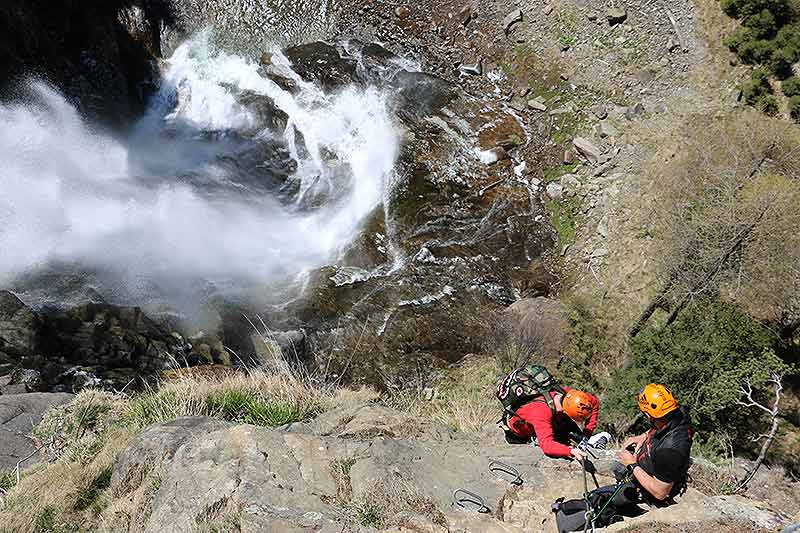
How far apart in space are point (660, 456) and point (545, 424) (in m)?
1.03

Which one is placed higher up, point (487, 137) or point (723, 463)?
point (487, 137)

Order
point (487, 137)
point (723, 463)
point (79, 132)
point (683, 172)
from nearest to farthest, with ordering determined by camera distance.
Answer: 1. point (723, 463)
2. point (683, 172)
3. point (79, 132)
4. point (487, 137)

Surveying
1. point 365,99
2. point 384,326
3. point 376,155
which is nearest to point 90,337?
point 384,326

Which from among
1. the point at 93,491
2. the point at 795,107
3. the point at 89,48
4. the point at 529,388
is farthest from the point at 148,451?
the point at 795,107

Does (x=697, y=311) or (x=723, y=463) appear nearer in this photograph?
(x=723, y=463)

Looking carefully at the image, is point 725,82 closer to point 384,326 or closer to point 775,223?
point 775,223

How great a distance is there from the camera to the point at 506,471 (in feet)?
17.6

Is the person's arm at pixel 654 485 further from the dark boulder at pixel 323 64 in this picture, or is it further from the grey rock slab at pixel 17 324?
the dark boulder at pixel 323 64

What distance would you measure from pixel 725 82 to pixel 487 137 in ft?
22.5

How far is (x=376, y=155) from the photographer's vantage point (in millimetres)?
16812

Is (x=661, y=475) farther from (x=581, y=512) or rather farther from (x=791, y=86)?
(x=791, y=86)

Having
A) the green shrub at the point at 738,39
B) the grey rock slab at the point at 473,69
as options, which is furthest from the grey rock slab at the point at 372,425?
the green shrub at the point at 738,39

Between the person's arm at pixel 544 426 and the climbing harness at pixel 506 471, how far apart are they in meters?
0.34

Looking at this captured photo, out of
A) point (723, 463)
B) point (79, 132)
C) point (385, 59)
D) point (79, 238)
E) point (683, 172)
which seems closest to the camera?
point (723, 463)
